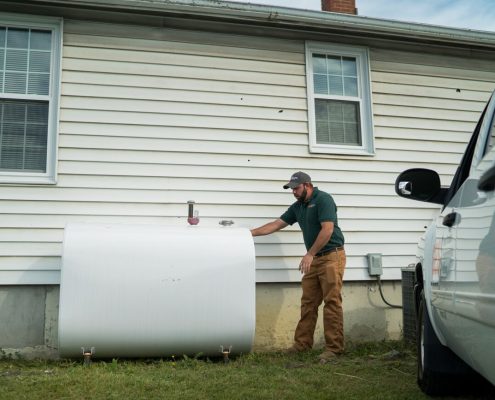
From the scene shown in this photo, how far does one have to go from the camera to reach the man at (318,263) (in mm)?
5941

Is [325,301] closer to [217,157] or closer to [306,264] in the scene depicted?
[306,264]

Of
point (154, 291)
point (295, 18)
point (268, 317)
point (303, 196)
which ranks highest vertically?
point (295, 18)

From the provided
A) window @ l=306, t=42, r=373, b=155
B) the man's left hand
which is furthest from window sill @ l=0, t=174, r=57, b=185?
window @ l=306, t=42, r=373, b=155

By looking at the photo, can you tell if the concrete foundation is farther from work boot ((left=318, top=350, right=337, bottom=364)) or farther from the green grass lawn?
work boot ((left=318, top=350, right=337, bottom=364))

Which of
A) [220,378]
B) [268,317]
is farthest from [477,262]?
[268,317]

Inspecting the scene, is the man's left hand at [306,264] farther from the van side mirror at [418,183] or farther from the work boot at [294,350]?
the van side mirror at [418,183]

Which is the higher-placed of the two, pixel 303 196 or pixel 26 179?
pixel 26 179

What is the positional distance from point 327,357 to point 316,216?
145 centimetres

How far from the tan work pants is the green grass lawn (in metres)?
0.22

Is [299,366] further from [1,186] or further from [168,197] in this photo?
[1,186]

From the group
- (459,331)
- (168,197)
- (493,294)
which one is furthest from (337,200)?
(493,294)

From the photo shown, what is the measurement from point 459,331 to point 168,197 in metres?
4.15

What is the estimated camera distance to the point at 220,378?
15.9 feet

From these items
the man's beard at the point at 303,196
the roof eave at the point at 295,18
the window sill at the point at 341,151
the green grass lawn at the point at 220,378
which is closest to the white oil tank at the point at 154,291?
the green grass lawn at the point at 220,378
